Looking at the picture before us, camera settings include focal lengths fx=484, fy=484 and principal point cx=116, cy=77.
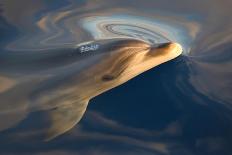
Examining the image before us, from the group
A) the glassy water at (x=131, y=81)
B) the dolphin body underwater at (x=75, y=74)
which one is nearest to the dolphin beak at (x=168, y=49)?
the dolphin body underwater at (x=75, y=74)

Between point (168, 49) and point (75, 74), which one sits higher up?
point (168, 49)

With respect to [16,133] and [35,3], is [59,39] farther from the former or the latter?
[16,133]

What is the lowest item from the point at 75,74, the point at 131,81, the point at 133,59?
the point at 131,81

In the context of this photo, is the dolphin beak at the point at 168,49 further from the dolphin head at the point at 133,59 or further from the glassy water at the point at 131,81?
the glassy water at the point at 131,81

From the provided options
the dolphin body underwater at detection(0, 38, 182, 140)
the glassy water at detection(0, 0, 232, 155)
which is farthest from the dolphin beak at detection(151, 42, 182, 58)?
the glassy water at detection(0, 0, 232, 155)

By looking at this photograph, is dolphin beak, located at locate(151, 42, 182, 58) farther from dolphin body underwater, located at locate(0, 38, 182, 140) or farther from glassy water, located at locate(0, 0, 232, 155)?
glassy water, located at locate(0, 0, 232, 155)

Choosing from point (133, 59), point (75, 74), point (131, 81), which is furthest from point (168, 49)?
point (75, 74)

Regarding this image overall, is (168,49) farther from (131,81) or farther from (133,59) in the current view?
(131,81)
